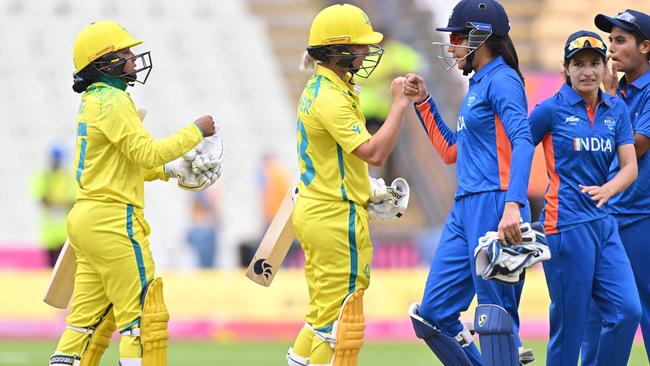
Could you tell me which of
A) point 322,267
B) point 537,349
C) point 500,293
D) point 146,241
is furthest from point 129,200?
point 537,349

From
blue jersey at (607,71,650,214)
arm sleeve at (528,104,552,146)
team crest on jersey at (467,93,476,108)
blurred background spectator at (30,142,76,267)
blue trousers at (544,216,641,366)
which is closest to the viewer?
team crest on jersey at (467,93,476,108)

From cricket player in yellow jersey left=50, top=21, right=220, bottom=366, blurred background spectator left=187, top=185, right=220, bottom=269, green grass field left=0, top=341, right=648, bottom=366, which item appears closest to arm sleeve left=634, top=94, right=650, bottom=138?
cricket player in yellow jersey left=50, top=21, right=220, bottom=366

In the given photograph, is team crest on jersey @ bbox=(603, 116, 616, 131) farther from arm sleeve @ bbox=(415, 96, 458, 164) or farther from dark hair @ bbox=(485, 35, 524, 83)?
arm sleeve @ bbox=(415, 96, 458, 164)

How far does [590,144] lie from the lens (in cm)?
641

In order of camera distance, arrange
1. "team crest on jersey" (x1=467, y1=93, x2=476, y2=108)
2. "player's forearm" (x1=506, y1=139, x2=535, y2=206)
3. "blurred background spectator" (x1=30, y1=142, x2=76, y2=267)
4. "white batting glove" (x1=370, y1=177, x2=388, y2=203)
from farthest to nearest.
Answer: "blurred background spectator" (x1=30, y1=142, x2=76, y2=267)
"white batting glove" (x1=370, y1=177, x2=388, y2=203)
"team crest on jersey" (x1=467, y1=93, x2=476, y2=108)
"player's forearm" (x1=506, y1=139, x2=535, y2=206)

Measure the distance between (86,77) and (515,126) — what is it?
7.56ft

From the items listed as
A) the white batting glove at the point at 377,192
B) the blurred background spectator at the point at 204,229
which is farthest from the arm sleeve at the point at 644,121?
the blurred background spectator at the point at 204,229

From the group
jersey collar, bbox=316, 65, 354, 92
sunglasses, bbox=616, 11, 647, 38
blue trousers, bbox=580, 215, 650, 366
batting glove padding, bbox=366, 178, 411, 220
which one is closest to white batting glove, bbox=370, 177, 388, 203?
batting glove padding, bbox=366, 178, 411, 220

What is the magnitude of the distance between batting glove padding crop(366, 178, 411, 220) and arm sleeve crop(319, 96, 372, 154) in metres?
0.45

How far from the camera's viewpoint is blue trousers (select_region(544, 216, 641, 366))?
20.8 feet

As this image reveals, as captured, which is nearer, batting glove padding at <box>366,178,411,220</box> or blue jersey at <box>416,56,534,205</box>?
blue jersey at <box>416,56,534,205</box>

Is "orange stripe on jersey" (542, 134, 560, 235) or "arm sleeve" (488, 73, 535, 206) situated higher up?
"arm sleeve" (488, 73, 535, 206)

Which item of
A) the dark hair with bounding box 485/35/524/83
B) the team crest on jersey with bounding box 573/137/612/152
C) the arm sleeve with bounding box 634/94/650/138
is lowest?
the team crest on jersey with bounding box 573/137/612/152

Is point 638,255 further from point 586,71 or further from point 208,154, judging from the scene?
point 208,154
